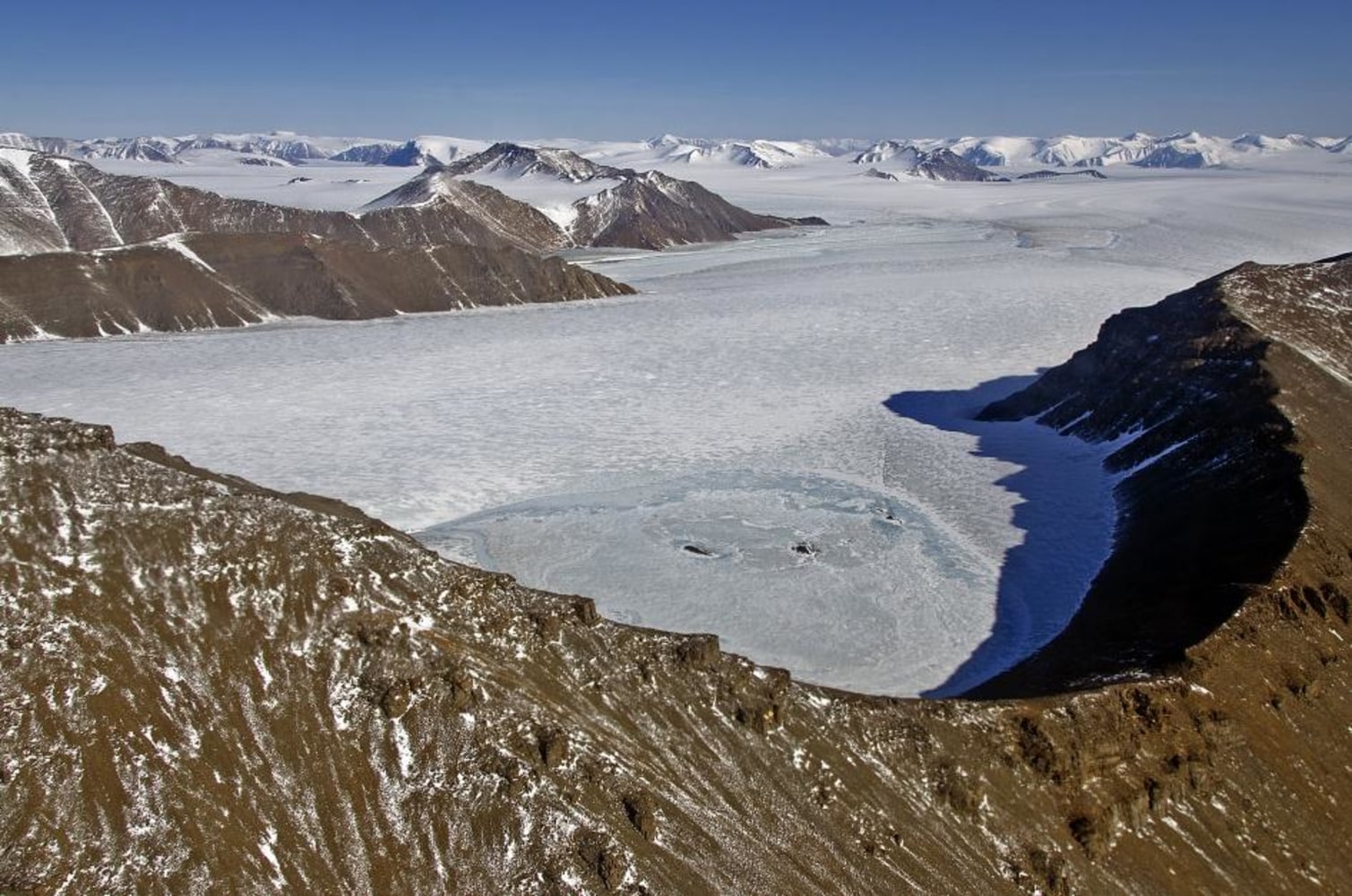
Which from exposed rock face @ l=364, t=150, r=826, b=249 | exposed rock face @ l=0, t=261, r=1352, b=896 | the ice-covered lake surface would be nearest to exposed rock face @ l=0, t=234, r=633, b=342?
the ice-covered lake surface

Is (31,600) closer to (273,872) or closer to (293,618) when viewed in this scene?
(293,618)

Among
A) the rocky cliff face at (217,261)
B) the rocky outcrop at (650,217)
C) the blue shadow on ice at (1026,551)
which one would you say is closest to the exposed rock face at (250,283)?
the rocky cliff face at (217,261)

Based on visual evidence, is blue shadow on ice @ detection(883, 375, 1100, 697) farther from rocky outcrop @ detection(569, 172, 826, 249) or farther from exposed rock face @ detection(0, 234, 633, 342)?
rocky outcrop @ detection(569, 172, 826, 249)

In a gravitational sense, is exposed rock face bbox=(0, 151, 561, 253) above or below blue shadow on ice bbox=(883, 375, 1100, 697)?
above

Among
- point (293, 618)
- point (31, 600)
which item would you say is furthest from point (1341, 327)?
point (31, 600)

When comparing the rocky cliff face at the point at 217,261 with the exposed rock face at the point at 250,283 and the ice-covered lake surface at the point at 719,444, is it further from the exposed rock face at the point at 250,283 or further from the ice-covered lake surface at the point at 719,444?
the ice-covered lake surface at the point at 719,444

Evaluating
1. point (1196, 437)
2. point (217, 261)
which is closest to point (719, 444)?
point (1196, 437)
